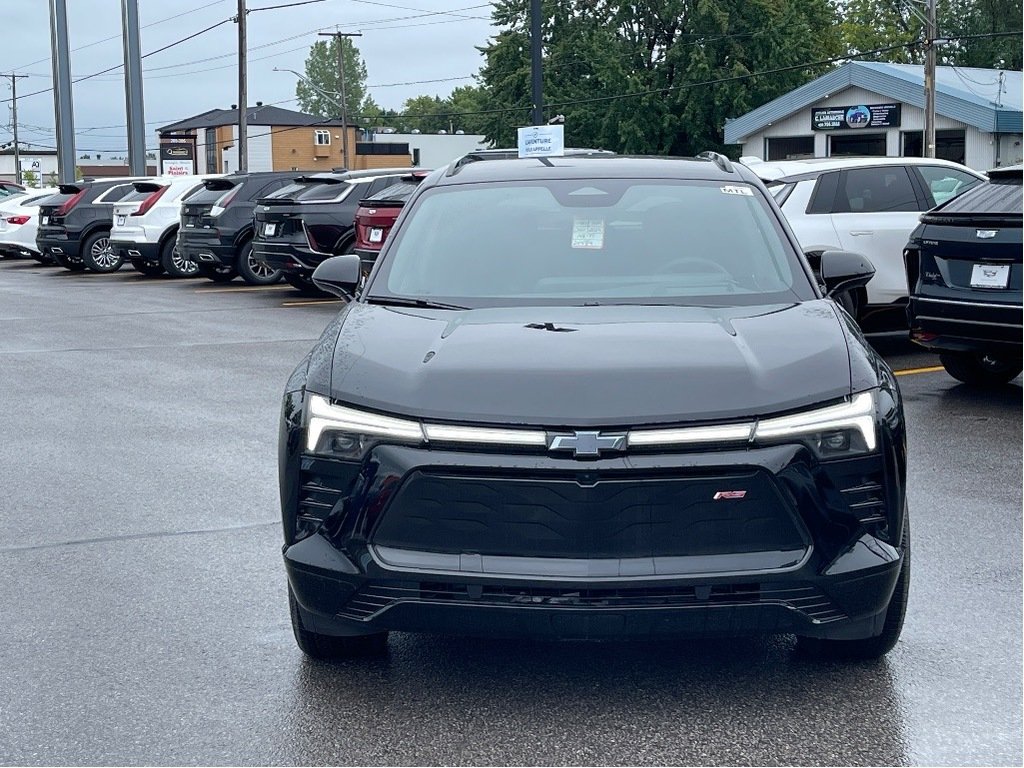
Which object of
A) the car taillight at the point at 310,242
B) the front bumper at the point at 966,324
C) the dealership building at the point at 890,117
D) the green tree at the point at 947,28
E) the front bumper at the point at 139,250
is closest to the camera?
the front bumper at the point at 966,324

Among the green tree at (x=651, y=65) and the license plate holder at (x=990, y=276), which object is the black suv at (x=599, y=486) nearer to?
the license plate holder at (x=990, y=276)

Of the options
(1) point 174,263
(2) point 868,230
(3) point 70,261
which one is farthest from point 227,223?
(2) point 868,230

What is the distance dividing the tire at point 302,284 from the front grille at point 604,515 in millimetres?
15588

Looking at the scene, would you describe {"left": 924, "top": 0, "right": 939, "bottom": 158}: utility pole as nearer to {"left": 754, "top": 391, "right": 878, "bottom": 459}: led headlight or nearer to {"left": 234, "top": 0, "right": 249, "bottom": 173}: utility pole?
{"left": 234, "top": 0, "right": 249, "bottom": 173}: utility pole

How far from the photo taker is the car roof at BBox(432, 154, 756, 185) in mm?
5688

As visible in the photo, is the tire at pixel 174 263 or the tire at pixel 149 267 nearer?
the tire at pixel 174 263

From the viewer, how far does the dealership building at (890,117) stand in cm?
4197

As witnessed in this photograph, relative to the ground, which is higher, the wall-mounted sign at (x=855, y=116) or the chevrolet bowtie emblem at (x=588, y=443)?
the wall-mounted sign at (x=855, y=116)

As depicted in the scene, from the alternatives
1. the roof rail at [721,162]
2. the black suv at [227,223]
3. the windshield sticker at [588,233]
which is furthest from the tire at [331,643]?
the black suv at [227,223]

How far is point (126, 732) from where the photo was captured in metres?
3.97

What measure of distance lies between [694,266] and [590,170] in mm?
790

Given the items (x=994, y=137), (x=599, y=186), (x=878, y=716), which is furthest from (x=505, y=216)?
(x=994, y=137)

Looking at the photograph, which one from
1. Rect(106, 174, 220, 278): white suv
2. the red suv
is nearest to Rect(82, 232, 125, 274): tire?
Rect(106, 174, 220, 278): white suv

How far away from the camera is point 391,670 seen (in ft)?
14.6
